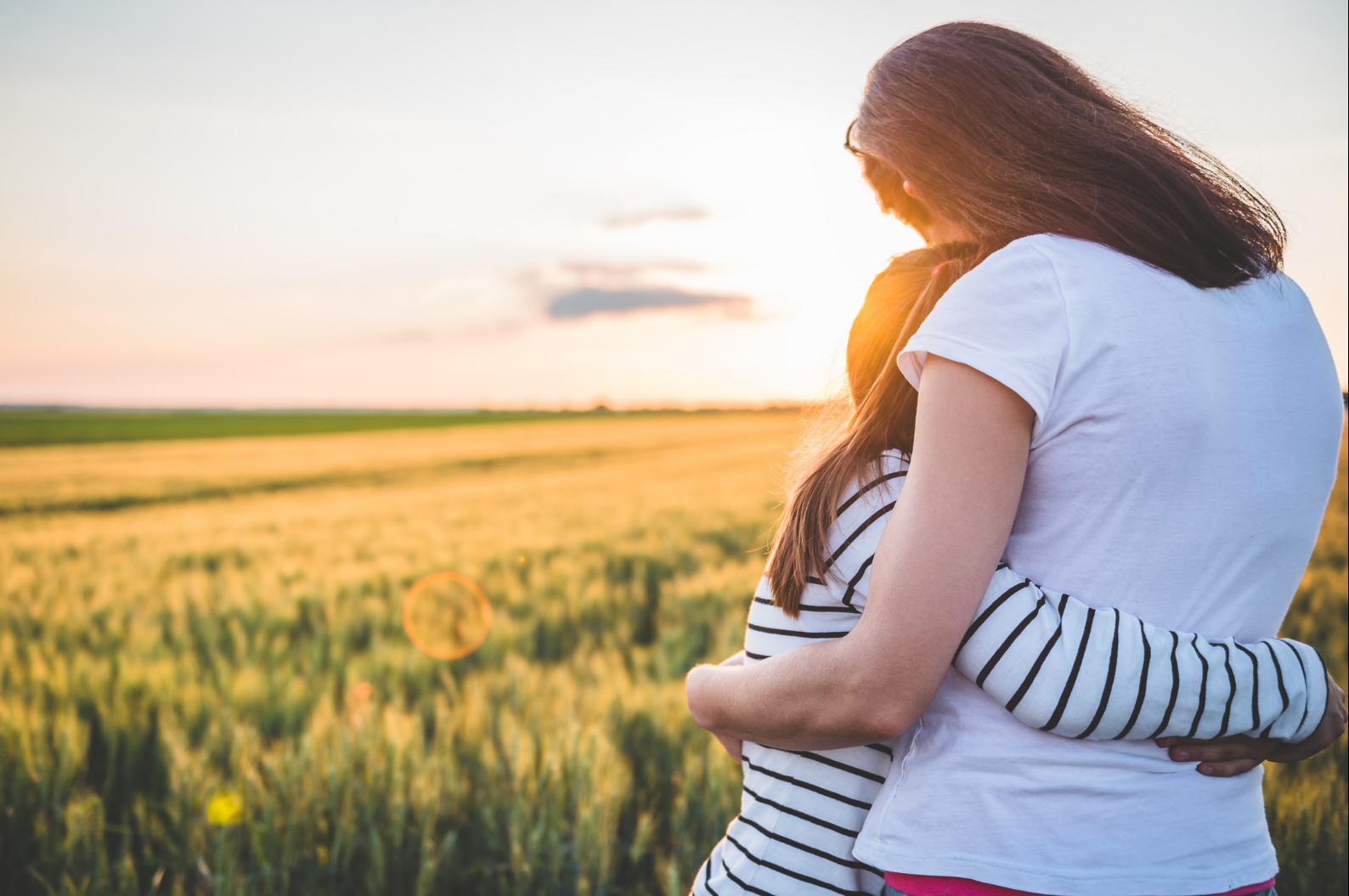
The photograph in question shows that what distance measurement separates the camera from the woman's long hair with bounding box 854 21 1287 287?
32.0 inches

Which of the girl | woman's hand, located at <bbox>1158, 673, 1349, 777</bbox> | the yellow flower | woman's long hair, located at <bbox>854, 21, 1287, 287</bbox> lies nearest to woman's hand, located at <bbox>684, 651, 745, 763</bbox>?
the girl

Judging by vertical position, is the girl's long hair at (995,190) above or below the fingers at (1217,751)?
above

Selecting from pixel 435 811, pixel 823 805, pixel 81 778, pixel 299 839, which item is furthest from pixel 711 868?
pixel 81 778

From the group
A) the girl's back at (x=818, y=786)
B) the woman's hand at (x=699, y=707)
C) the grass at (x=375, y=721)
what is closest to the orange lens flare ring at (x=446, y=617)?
the grass at (x=375, y=721)

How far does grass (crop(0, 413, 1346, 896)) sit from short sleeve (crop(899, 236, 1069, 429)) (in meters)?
0.20

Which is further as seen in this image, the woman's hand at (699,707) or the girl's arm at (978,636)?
the woman's hand at (699,707)

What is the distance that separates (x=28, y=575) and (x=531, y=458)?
71.3ft

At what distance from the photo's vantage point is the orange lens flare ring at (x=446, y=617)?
428 centimetres

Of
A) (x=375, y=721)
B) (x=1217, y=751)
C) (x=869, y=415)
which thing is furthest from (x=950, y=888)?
(x=375, y=721)

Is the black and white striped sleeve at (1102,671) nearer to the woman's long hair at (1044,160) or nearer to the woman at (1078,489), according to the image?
the woman at (1078,489)

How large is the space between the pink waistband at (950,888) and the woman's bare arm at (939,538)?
181 mm

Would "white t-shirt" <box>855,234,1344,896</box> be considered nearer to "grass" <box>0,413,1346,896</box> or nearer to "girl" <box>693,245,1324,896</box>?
"girl" <box>693,245,1324,896</box>

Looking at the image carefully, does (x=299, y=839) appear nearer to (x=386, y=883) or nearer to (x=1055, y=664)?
(x=386, y=883)

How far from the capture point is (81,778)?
8.45 ft
